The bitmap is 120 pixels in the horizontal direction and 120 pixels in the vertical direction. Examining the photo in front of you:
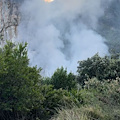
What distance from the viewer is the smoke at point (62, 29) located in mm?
35844

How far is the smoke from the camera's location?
3584 cm

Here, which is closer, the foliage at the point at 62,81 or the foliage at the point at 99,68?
the foliage at the point at 62,81

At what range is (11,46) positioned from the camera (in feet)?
18.0

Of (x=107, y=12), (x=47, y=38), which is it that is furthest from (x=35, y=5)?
(x=107, y=12)

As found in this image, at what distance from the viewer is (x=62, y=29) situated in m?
42.9

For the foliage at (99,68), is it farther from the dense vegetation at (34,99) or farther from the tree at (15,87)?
the tree at (15,87)

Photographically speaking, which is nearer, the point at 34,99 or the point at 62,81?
the point at 34,99

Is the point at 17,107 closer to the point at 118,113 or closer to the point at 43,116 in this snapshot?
the point at 43,116

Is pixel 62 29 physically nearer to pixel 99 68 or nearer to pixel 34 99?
pixel 99 68

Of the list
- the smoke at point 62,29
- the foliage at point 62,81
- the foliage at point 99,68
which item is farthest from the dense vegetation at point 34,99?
the smoke at point 62,29

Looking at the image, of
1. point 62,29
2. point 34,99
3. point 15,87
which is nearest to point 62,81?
point 34,99

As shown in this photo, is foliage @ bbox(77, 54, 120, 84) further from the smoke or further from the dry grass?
the smoke

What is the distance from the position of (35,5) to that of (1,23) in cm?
1533

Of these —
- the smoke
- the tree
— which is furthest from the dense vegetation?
the smoke
